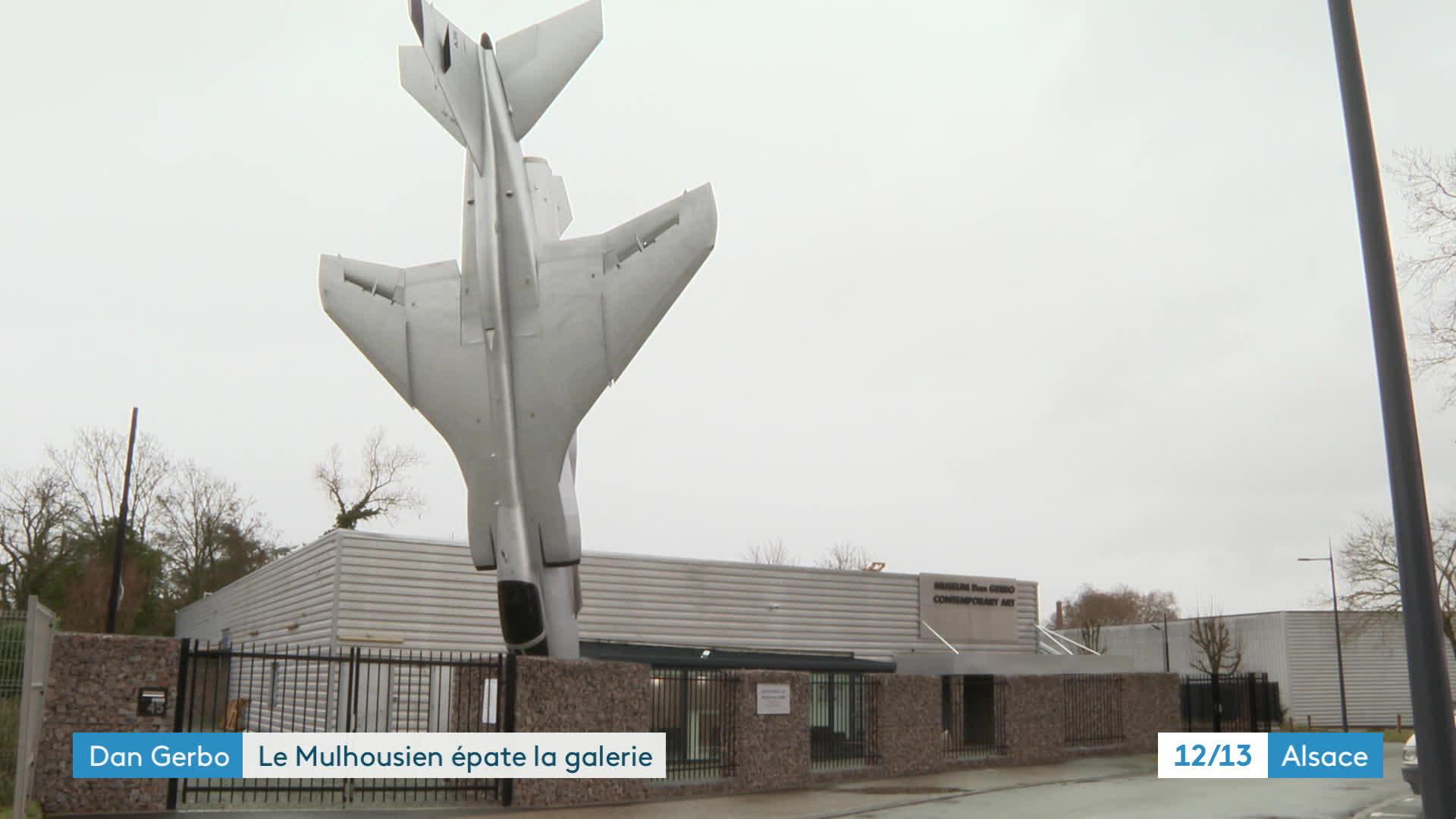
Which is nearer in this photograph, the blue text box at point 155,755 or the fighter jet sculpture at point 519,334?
the blue text box at point 155,755

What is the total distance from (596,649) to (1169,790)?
14119mm

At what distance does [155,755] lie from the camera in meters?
14.4

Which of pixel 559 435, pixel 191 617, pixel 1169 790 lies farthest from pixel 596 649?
pixel 191 617

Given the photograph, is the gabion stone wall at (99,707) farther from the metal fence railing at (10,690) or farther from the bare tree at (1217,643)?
the bare tree at (1217,643)

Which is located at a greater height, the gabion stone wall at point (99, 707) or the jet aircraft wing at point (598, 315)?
the jet aircraft wing at point (598, 315)

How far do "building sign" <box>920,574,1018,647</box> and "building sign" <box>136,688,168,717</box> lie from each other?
89.7 ft

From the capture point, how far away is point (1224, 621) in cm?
5659

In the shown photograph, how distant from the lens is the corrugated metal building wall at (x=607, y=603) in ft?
91.8

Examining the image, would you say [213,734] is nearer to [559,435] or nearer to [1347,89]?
[559,435]
